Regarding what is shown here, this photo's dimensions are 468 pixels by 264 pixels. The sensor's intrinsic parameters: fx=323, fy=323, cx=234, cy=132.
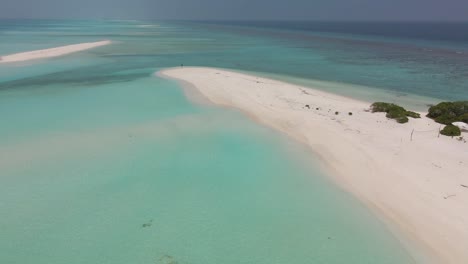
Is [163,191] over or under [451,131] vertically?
under

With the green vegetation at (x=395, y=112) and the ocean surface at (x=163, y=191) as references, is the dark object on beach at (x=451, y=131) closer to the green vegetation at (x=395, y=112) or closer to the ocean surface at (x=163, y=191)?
the green vegetation at (x=395, y=112)

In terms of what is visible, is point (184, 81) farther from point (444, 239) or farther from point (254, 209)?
point (444, 239)

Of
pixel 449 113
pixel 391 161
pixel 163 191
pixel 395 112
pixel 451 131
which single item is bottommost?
pixel 163 191

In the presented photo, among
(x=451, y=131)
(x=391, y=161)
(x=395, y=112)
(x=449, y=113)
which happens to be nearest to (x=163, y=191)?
(x=391, y=161)

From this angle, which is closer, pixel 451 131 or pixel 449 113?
pixel 451 131

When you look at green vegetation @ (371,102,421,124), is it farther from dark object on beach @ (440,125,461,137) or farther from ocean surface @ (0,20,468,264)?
ocean surface @ (0,20,468,264)

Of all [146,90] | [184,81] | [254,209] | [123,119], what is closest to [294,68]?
[184,81]

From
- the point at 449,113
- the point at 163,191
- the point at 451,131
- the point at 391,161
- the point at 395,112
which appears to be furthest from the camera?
the point at 395,112

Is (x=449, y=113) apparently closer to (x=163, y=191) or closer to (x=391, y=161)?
(x=391, y=161)
